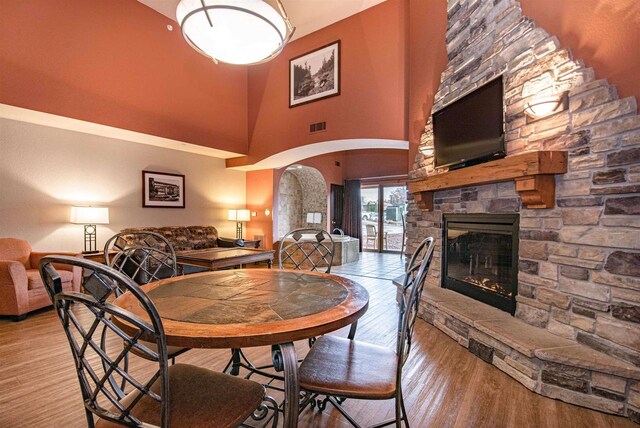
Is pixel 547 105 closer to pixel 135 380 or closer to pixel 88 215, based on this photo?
pixel 135 380

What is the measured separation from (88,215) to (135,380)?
4.20 metres

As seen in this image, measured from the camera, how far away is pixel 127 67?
178 inches

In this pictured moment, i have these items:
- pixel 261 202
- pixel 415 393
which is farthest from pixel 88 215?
pixel 415 393

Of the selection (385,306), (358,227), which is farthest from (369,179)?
(385,306)

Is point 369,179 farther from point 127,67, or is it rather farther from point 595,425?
point 595,425

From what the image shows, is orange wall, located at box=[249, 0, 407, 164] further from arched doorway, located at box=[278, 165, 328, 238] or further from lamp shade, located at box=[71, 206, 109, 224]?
lamp shade, located at box=[71, 206, 109, 224]

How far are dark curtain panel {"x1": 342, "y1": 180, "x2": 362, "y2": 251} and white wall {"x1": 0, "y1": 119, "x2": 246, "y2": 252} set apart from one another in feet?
14.5

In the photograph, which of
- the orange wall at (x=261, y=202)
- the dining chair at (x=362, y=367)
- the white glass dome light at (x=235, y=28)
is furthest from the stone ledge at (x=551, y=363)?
the orange wall at (x=261, y=202)

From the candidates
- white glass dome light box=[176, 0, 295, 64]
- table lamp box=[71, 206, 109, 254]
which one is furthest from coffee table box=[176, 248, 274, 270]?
white glass dome light box=[176, 0, 295, 64]

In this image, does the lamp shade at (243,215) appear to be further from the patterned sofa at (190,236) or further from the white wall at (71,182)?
the white wall at (71,182)

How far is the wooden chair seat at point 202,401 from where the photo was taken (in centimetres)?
98

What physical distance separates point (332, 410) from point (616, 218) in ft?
6.71

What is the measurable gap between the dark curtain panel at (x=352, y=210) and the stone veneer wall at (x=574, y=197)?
20.6 feet

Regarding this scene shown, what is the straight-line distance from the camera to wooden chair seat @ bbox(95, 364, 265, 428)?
0.98 m
